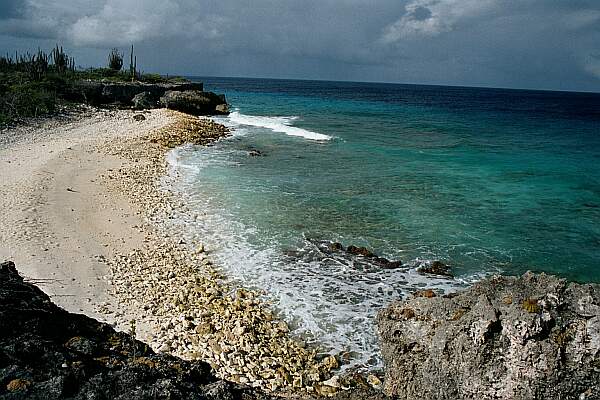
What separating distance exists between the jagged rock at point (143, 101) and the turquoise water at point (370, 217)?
52.4 ft

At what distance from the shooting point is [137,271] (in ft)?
45.1

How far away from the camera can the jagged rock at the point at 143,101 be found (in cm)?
5000

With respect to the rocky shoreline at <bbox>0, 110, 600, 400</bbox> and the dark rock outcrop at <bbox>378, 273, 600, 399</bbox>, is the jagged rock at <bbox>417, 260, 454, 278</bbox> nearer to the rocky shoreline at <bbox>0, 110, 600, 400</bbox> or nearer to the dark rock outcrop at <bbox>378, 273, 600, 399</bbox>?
the rocky shoreline at <bbox>0, 110, 600, 400</bbox>

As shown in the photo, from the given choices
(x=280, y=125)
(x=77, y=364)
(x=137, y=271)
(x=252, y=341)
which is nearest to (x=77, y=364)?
(x=77, y=364)

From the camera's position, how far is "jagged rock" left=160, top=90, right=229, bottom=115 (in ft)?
172

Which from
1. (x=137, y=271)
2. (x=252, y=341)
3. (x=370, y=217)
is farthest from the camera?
(x=370, y=217)

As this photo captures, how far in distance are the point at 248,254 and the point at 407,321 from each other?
8537 millimetres

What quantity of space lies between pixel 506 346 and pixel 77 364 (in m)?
5.61

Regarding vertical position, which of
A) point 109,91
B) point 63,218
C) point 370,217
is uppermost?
point 109,91

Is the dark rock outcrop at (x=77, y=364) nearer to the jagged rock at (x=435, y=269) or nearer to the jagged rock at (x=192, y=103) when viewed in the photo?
the jagged rock at (x=435, y=269)

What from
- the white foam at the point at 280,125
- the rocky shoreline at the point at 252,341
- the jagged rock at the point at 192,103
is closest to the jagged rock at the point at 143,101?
the jagged rock at the point at 192,103

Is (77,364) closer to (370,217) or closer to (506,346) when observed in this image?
(506,346)

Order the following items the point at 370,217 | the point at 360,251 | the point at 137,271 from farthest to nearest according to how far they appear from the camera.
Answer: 1. the point at 370,217
2. the point at 360,251
3. the point at 137,271

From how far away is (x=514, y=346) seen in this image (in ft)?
21.1
